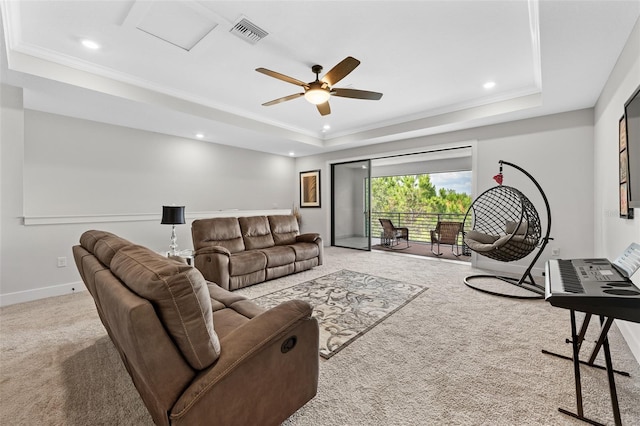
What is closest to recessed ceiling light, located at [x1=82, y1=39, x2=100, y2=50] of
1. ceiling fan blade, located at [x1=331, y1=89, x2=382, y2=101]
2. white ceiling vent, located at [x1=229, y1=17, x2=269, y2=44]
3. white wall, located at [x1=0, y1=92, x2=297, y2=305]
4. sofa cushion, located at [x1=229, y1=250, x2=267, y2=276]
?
white wall, located at [x1=0, y1=92, x2=297, y2=305]

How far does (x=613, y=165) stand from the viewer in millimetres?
2777

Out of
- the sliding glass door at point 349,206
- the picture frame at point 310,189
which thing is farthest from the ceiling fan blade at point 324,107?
the picture frame at point 310,189

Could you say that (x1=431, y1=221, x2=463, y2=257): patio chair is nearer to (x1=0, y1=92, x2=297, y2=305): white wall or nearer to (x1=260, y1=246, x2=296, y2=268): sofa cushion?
(x1=260, y1=246, x2=296, y2=268): sofa cushion

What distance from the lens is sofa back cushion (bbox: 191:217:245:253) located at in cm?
407

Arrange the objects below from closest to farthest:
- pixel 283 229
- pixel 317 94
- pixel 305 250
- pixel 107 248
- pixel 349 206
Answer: pixel 107 248
pixel 317 94
pixel 305 250
pixel 283 229
pixel 349 206

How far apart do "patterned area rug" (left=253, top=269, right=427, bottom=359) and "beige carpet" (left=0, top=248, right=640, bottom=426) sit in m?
0.13

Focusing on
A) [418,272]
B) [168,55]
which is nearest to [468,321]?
[418,272]

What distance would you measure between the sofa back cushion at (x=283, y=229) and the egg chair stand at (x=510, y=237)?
289cm

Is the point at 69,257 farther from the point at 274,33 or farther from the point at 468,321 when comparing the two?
the point at 468,321

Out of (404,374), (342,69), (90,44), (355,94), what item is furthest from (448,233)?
(90,44)

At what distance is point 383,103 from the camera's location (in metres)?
4.33

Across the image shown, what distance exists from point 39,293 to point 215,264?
2188mm

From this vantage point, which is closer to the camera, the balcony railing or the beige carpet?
the beige carpet

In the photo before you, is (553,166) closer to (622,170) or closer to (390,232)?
(622,170)
